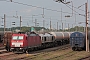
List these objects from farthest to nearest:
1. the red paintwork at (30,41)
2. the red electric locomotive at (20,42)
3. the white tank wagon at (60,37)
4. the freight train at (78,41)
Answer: the white tank wagon at (60,37) < the freight train at (78,41) < the red paintwork at (30,41) < the red electric locomotive at (20,42)

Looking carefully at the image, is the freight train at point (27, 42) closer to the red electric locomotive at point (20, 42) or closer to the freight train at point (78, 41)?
the red electric locomotive at point (20, 42)

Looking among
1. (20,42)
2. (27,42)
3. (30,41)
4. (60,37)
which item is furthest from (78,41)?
(60,37)

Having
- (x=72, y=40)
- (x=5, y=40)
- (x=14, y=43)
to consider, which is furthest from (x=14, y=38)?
(x=72, y=40)

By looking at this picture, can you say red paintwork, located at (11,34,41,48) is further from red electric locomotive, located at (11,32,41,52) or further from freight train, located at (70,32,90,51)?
freight train, located at (70,32,90,51)

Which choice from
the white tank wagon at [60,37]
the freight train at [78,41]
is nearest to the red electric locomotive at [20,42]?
the freight train at [78,41]

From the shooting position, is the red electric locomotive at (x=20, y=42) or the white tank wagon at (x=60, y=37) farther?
the white tank wagon at (x=60, y=37)

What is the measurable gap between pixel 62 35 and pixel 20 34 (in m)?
26.3

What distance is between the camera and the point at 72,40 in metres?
37.5

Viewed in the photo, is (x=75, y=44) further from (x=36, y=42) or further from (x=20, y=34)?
(x=20, y=34)

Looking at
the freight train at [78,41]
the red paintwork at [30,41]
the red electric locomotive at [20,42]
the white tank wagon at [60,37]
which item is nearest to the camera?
the red electric locomotive at [20,42]

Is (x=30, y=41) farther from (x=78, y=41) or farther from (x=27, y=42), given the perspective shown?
(x=78, y=41)

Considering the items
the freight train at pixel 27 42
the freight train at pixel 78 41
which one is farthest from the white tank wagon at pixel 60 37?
the freight train at pixel 78 41

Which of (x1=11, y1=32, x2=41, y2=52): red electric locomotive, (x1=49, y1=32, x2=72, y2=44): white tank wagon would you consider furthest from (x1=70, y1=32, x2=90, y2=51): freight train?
(x1=49, y1=32, x2=72, y2=44): white tank wagon

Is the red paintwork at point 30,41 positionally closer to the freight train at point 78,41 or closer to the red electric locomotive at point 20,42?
the red electric locomotive at point 20,42
